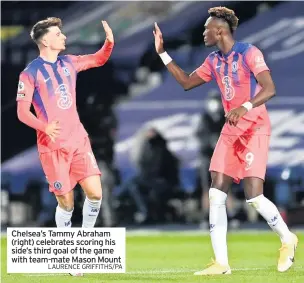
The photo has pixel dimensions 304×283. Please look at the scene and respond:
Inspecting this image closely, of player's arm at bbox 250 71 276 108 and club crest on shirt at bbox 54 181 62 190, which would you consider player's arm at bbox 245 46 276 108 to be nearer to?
player's arm at bbox 250 71 276 108

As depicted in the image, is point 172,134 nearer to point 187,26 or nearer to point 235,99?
point 187,26

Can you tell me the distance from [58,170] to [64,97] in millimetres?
588

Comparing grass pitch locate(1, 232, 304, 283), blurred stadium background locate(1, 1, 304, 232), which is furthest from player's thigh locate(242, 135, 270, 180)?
blurred stadium background locate(1, 1, 304, 232)

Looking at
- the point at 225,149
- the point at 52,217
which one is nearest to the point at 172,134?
the point at 52,217

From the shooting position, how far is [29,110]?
10.8 meters

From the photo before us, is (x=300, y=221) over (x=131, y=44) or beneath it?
beneath

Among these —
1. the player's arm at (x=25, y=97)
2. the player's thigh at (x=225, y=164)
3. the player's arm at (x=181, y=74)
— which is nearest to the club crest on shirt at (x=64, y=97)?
the player's arm at (x=25, y=97)

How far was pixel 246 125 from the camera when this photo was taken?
11023 millimetres

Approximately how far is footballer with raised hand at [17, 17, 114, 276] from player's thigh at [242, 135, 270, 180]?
3.97 ft

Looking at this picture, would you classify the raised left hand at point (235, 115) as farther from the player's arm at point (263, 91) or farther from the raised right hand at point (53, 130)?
the raised right hand at point (53, 130)

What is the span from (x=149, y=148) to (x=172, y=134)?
45 cm

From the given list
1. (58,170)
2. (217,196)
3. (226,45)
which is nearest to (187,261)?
(217,196)

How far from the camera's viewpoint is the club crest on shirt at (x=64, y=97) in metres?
10.9

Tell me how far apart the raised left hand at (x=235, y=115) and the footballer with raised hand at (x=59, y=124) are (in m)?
1.26
